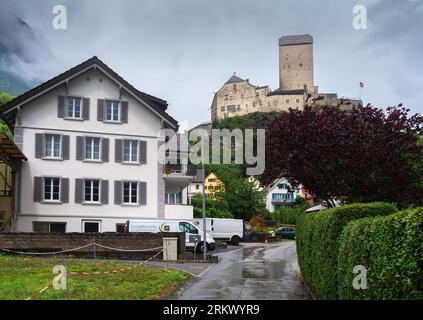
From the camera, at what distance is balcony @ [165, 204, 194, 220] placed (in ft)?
134

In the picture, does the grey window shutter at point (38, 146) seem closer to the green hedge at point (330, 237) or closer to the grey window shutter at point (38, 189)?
the grey window shutter at point (38, 189)

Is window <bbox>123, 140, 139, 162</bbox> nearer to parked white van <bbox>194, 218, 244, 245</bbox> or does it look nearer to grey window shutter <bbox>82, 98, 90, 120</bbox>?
grey window shutter <bbox>82, 98, 90, 120</bbox>

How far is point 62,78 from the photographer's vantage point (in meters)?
38.4

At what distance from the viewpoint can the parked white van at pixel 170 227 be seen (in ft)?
108

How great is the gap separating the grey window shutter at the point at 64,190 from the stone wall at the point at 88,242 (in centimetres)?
1024

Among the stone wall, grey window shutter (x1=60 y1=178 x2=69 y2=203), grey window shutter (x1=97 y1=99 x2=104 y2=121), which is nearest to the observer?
the stone wall

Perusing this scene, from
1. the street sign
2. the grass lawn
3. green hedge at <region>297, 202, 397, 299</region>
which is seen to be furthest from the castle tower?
green hedge at <region>297, 202, 397, 299</region>

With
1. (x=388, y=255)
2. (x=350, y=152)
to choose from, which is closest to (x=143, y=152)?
(x=350, y=152)

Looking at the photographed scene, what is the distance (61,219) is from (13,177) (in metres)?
4.05

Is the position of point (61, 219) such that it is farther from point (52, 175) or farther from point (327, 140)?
point (327, 140)

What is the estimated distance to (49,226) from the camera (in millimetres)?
38031

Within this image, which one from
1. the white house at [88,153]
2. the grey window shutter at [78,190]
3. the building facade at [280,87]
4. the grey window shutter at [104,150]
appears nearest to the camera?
the white house at [88,153]

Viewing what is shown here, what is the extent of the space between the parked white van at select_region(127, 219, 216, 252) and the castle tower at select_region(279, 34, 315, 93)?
137 meters

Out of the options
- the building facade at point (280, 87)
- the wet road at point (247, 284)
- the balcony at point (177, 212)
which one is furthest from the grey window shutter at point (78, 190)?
the building facade at point (280, 87)
